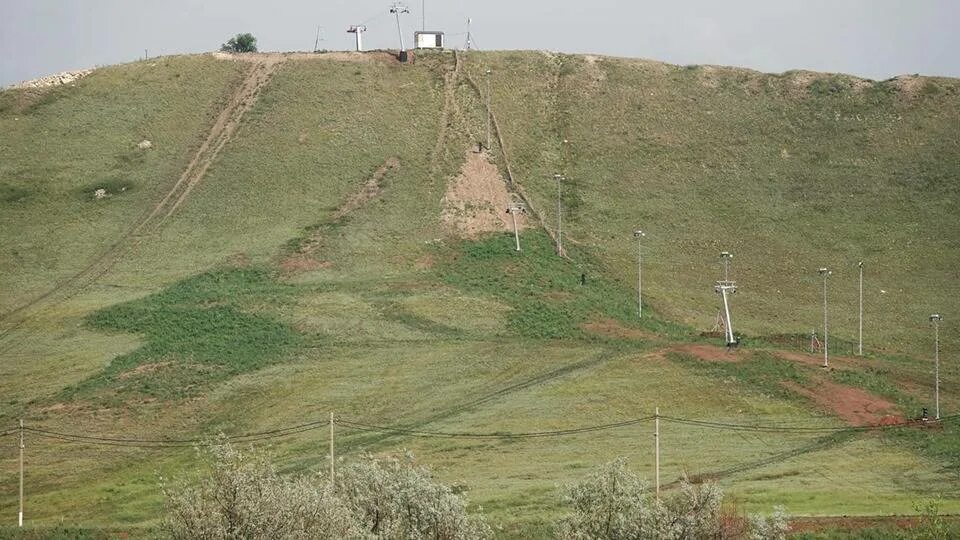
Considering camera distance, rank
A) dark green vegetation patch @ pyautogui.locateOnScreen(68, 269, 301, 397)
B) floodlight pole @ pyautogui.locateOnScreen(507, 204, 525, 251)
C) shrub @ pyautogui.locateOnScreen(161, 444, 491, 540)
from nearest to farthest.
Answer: shrub @ pyautogui.locateOnScreen(161, 444, 491, 540) → dark green vegetation patch @ pyautogui.locateOnScreen(68, 269, 301, 397) → floodlight pole @ pyautogui.locateOnScreen(507, 204, 525, 251)

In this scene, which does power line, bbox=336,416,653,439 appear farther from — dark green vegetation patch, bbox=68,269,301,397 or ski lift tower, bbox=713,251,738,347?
ski lift tower, bbox=713,251,738,347

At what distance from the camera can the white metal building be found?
174750 millimetres

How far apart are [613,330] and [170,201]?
5013cm

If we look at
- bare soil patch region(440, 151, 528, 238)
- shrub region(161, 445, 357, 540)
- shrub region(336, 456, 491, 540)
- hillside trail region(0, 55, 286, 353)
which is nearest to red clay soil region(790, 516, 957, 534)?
shrub region(336, 456, 491, 540)

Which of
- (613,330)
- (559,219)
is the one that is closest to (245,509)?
(613,330)

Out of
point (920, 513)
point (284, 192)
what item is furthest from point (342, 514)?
point (284, 192)

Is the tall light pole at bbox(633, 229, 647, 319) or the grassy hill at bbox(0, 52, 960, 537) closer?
the grassy hill at bbox(0, 52, 960, 537)

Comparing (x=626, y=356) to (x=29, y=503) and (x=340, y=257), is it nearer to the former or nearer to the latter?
(x=340, y=257)

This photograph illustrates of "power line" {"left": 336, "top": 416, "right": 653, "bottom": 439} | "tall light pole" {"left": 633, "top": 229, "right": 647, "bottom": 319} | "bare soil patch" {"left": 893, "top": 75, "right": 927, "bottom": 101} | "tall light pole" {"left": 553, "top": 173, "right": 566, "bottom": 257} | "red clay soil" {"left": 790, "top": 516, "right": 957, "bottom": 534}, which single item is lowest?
"red clay soil" {"left": 790, "top": 516, "right": 957, "bottom": 534}

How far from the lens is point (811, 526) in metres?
75.6

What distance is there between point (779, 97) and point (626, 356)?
68.1 m

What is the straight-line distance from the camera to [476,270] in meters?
128

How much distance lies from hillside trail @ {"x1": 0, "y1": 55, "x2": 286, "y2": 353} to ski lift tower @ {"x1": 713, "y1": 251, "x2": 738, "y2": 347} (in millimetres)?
49710

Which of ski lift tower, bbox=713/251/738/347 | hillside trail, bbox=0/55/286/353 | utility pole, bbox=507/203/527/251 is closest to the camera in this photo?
ski lift tower, bbox=713/251/738/347
